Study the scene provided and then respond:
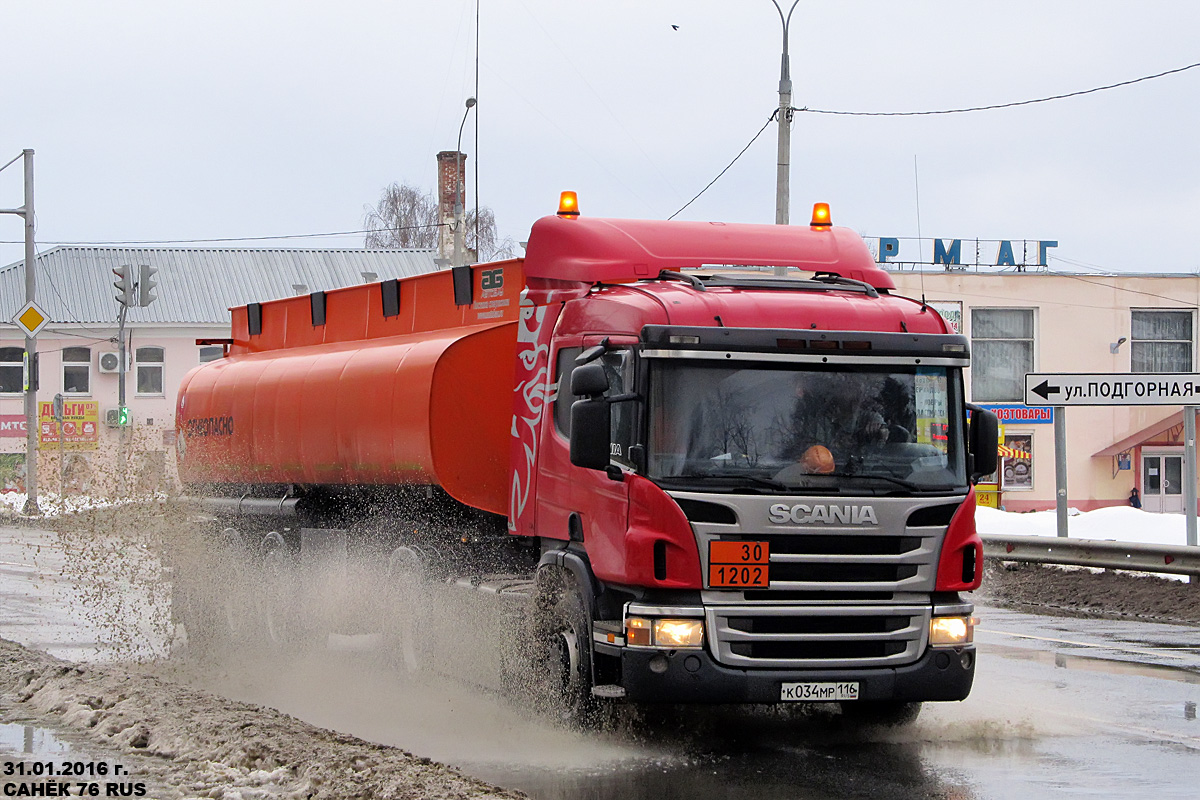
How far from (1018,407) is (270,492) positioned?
105 feet

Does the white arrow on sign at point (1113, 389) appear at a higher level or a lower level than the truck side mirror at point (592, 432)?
higher

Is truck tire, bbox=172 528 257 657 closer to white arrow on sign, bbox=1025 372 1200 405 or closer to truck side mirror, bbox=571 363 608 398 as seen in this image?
truck side mirror, bbox=571 363 608 398

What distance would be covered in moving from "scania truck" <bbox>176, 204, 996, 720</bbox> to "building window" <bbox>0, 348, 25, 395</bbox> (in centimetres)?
5057

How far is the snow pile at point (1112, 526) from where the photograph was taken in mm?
22000

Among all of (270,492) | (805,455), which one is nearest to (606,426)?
(805,455)

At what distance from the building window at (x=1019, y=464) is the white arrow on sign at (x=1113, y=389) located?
24.0 metres

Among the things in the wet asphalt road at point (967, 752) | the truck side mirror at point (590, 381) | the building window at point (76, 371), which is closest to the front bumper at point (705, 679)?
the wet asphalt road at point (967, 752)

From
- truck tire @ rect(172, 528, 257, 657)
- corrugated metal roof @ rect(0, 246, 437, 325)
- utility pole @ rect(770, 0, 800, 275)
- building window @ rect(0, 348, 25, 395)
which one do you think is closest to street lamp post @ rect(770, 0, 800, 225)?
utility pole @ rect(770, 0, 800, 275)

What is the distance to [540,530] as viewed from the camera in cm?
983

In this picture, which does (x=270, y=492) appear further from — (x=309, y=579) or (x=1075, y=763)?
(x=1075, y=763)

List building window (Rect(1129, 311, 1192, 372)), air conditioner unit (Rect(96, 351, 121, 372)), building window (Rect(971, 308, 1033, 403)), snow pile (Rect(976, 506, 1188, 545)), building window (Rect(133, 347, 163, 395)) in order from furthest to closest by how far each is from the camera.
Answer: building window (Rect(133, 347, 163, 395)) < air conditioner unit (Rect(96, 351, 121, 372)) < building window (Rect(1129, 311, 1192, 372)) < building window (Rect(971, 308, 1033, 403)) < snow pile (Rect(976, 506, 1188, 545))

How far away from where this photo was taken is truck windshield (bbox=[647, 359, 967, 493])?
→ 843 centimetres

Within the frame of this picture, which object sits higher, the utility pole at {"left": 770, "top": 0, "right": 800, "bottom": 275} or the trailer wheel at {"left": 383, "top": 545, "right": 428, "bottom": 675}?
the utility pole at {"left": 770, "top": 0, "right": 800, "bottom": 275}

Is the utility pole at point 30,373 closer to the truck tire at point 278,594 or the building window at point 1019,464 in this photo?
the building window at point 1019,464
